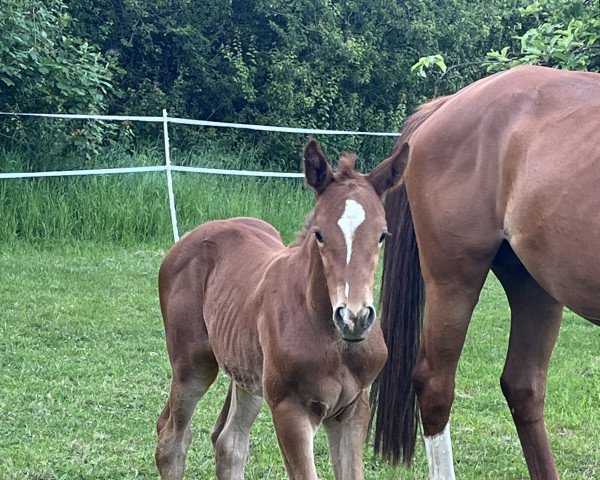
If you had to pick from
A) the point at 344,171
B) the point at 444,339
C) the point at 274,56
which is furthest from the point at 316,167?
the point at 274,56

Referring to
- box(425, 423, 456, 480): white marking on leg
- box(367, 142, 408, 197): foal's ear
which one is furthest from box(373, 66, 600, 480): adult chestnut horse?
box(367, 142, 408, 197): foal's ear

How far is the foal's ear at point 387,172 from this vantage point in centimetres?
344

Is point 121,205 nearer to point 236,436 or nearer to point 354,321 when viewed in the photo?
point 236,436

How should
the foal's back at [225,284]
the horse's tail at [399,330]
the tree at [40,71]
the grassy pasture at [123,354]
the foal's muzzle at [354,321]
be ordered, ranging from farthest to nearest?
the tree at [40,71]
the grassy pasture at [123,354]
the horse's tail at [399,330]
the foal's back at [225,284]
the foal's muzzle at [354,321]

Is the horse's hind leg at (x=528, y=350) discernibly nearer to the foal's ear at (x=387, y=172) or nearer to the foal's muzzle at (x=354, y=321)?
the foal's ear at (x=387, y=172)

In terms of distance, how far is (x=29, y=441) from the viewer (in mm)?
4805

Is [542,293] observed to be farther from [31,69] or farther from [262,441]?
[31,69]

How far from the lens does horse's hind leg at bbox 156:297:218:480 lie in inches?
163

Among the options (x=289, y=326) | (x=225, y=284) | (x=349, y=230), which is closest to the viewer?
(x=349, y=230)

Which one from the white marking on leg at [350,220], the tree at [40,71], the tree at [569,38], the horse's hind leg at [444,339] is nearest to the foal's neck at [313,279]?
the white marking on leg at [350,220]

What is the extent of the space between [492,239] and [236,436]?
1385mm

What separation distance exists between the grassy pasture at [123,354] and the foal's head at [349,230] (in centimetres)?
168

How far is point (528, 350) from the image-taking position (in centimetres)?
445

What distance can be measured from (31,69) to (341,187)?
26.3 ft
